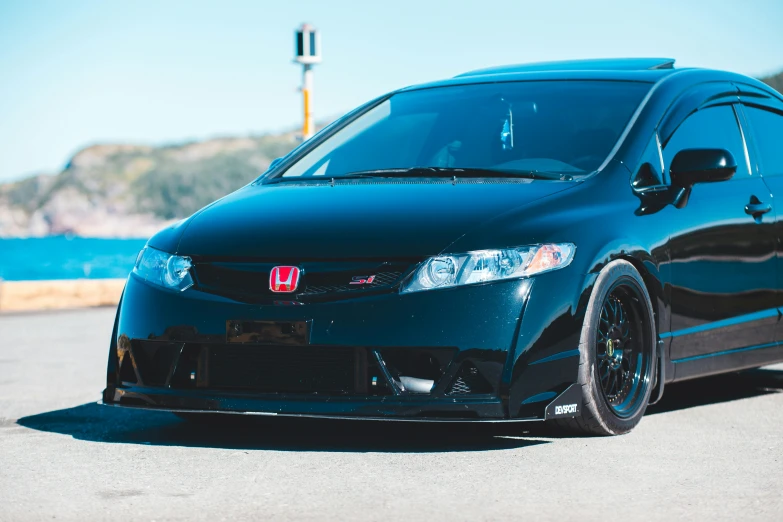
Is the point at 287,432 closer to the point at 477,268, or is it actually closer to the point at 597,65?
the point at 477,268

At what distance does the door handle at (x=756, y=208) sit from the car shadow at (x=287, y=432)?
3.51 feet

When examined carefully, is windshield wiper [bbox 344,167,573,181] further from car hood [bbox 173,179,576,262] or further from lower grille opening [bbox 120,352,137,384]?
lower grille opening [bbox 120,352,137,384]

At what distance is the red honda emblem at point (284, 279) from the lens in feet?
16.6

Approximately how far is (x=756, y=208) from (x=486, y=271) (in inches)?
83.3

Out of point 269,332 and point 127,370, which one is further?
point 127,370

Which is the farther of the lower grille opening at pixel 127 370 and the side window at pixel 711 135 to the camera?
the side window at pixel 711 135

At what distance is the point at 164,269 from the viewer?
214 inches

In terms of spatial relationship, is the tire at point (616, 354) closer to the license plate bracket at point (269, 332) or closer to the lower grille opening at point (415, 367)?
the lower grille opening at point (415, 367)

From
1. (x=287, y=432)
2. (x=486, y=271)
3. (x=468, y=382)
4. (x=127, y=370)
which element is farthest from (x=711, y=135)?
(x=127, y=370)

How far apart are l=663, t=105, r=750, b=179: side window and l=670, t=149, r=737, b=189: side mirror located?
12 cm

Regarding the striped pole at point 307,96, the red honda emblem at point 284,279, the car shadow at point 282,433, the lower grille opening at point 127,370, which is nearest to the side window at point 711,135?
the car shadow at point 282,433

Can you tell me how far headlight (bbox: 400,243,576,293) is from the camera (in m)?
4.96

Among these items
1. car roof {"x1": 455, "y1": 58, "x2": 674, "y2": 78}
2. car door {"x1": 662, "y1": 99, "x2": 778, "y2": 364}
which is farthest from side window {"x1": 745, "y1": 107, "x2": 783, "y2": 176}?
car roof {"x1": 455, "y1": 58, "x2": 674, "y2": 78}

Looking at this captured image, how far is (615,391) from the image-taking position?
18.3 ft
